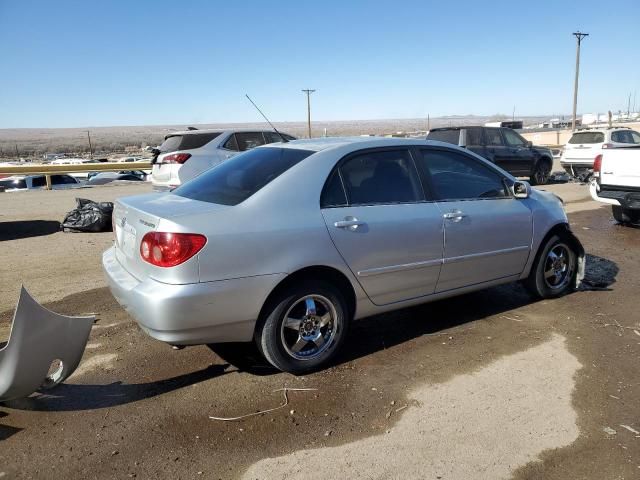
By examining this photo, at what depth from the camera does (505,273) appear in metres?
4.82

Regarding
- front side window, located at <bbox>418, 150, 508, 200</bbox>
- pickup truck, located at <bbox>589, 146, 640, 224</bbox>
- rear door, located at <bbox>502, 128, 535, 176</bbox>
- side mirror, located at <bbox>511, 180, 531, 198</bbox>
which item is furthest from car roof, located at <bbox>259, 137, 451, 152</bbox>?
rear door, located at <bbox>502, 128, 535, 176</bbox>

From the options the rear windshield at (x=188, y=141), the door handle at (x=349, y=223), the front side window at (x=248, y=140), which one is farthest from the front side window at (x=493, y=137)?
the door handle at (x=349, y=223)

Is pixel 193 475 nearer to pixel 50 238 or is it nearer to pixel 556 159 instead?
pixel 50 238

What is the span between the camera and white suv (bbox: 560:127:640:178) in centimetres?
1603

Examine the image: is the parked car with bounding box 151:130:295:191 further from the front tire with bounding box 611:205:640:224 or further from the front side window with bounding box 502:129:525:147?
the front side window with bounding box 502:129:525:147

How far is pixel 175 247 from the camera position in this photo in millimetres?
3176

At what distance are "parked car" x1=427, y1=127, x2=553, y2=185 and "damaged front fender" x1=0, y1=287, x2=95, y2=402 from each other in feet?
40.3

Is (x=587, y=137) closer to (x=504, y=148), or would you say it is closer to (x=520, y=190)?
(x=504, y=148)

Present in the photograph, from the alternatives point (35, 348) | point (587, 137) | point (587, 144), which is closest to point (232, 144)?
point (35, 348)

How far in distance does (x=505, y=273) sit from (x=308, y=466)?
2.87m

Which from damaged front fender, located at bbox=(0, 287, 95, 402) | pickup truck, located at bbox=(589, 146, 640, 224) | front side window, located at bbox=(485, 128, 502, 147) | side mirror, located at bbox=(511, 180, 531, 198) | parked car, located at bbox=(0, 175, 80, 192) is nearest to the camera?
damaged front fender, located at bbox=(0, 287, 95, 402)

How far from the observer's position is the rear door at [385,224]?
3762 millimetres

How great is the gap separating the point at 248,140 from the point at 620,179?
695 cm

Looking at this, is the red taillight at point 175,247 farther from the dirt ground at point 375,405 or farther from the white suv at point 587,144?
the white suv at point 587,144
